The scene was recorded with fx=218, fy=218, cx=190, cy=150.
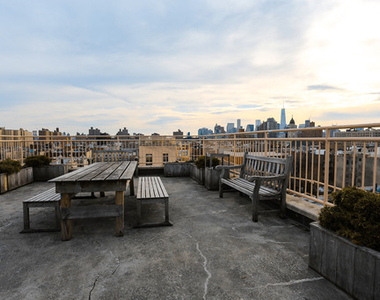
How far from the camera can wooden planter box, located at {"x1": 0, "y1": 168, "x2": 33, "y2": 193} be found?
19.9 feet

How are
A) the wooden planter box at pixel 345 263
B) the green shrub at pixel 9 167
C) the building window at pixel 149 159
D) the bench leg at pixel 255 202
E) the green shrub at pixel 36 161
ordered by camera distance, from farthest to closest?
the building window at pixel 149 159, the green shrub at pixel 36 161, the green shrub at pixel 9 167, the bench leg at pixel 255 202, the wooden planter box at pixel 345 263

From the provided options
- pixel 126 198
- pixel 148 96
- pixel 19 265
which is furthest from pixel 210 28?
pixel 19 265

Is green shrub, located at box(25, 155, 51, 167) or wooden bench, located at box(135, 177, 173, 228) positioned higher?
green shrub, located at box(25, 155, 51, 167)

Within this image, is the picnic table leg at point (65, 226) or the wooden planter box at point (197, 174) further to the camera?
the wooden planter box at point (197, 174)

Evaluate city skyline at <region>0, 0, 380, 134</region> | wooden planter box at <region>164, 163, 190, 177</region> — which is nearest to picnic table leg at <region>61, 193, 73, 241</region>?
wooden planter box at <region>164, 163, 190, 177</region>

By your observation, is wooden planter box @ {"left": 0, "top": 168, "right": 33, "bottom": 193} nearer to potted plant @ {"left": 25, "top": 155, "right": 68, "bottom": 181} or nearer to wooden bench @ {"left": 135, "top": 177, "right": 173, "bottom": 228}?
potted plant @ {"left": 25, "top": 155, "right": 68, "bottom": 181}

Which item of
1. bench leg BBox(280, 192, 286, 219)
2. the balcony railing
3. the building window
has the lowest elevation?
bench leg BBox(280, 192, 286, 219)

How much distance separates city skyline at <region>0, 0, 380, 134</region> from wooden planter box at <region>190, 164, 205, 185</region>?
500 centimetres

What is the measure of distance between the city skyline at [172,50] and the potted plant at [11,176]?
5.62 metres

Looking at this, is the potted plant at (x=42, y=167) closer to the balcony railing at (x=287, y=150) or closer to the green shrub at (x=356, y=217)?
the balcony railing at (x=287, y=150)

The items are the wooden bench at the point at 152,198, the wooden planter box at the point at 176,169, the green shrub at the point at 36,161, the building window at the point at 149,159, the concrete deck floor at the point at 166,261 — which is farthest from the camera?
the building window at the point at 149,159

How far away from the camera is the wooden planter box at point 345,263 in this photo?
176 centimetres

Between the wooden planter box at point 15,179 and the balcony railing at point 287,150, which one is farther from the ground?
the balcony railing at point 287,150

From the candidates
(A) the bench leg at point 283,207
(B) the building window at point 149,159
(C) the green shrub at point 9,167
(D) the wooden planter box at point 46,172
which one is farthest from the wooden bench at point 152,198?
(D) the wooden planter box at point 46,172
